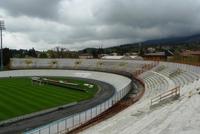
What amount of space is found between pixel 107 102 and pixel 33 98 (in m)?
13.0

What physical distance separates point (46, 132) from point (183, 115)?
33.7ft

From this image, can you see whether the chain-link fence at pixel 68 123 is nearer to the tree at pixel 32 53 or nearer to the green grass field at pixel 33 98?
the green grass field at pixel 33 98

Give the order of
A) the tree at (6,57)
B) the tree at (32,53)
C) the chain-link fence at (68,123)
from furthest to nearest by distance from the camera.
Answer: the tree at (32,53) → the tree at (6,57) → the chain-link fence at (68,123)

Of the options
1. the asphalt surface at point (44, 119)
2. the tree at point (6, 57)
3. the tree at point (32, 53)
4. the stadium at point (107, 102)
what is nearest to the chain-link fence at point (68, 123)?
the stadium at point (107, 102)

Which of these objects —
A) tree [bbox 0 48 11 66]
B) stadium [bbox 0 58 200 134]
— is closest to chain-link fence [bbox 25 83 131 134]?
stadium [bbox 0 58 200 134]

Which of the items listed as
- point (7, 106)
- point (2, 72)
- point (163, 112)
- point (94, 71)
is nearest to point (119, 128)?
point (163, 112)

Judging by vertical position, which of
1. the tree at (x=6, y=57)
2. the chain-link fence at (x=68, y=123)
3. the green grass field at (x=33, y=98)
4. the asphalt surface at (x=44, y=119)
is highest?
the tree at (x=6, y=57)

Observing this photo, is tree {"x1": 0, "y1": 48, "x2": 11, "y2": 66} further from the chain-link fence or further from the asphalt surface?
the chain-link fence

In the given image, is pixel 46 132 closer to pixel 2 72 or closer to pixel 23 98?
pixel 23 98

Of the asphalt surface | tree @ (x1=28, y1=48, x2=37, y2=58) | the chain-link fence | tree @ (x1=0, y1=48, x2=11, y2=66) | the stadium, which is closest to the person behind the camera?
A: the stadium

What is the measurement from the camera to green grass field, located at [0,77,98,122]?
35.0 metres

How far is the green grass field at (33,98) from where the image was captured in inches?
1379

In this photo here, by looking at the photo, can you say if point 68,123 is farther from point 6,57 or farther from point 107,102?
point 6,57

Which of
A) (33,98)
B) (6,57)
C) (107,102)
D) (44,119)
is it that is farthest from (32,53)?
(44,119)
